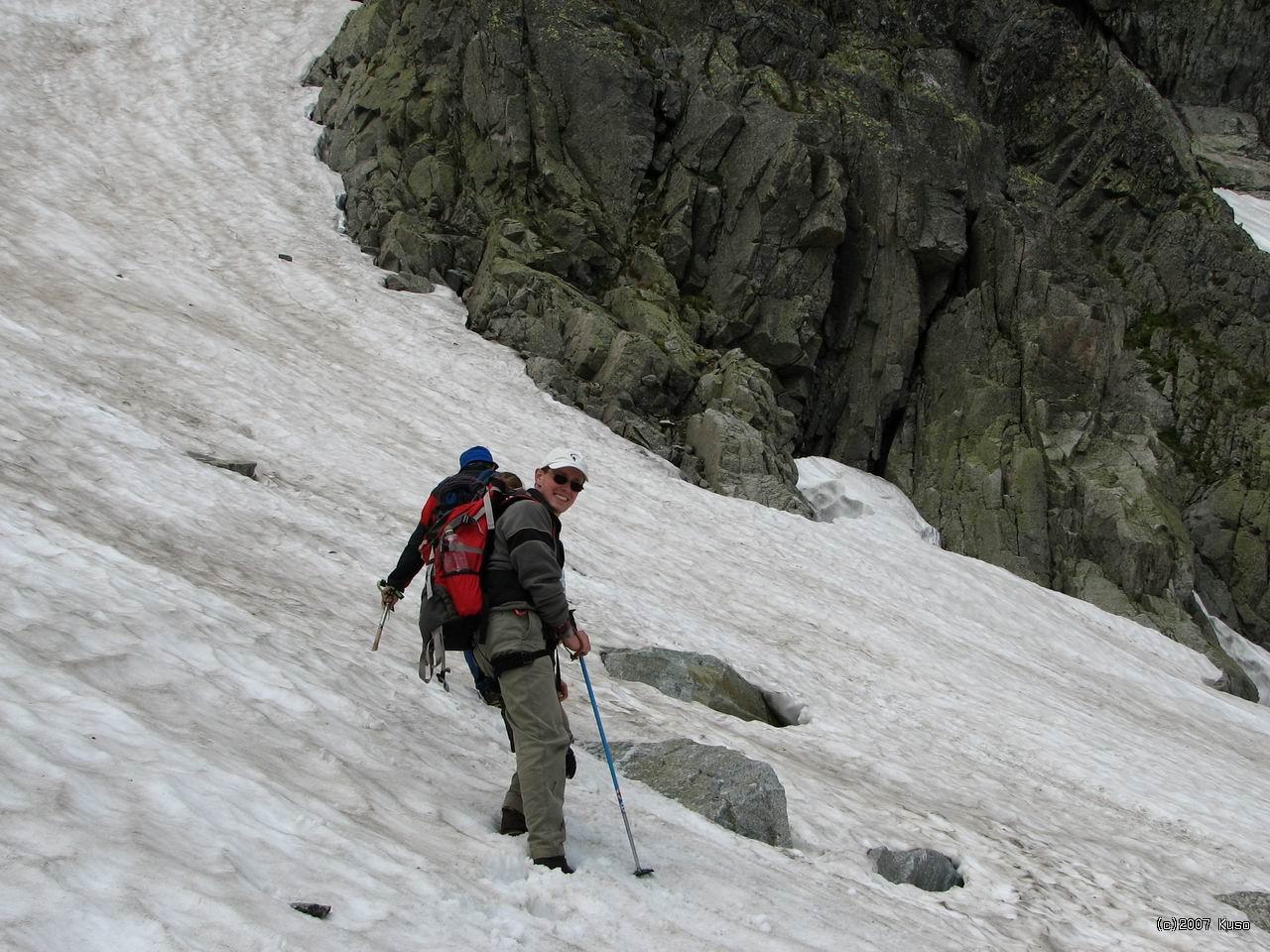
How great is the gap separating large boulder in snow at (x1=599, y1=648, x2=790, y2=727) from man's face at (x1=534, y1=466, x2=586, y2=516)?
5752 mm

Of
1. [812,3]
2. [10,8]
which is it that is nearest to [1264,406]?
[812,3]

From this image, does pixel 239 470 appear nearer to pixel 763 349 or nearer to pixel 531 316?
pixel 531 316

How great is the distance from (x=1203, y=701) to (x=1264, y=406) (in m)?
18.9

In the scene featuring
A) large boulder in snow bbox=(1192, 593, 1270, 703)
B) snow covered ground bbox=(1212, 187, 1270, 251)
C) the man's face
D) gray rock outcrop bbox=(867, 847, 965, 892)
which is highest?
snow covered ground bbox=(1212, 187, 1270, 251)

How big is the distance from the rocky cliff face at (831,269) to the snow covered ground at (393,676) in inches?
140

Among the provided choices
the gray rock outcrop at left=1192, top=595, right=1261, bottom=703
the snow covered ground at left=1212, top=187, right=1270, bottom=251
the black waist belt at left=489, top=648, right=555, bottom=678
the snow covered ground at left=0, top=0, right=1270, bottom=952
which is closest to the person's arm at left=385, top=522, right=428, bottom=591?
the black waist belt at left=489, top=648, right=555, bottom=678

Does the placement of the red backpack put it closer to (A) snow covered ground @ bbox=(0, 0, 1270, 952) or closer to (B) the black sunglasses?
(B) the black sunglasses

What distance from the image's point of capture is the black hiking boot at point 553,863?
5.90 meters

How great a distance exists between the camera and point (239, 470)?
14.0m

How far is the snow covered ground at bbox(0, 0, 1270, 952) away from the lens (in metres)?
5.13

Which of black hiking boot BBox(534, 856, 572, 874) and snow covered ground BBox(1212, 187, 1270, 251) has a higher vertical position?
snow covered ground BBox(1212, 187, 1270, 251)

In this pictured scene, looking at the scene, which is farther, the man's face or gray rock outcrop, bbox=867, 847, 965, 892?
gray rock outcrop, bbox=867, 847, 965, 892

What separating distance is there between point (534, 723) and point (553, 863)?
34.1 inches

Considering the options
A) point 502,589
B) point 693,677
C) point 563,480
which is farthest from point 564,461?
point 693,677
